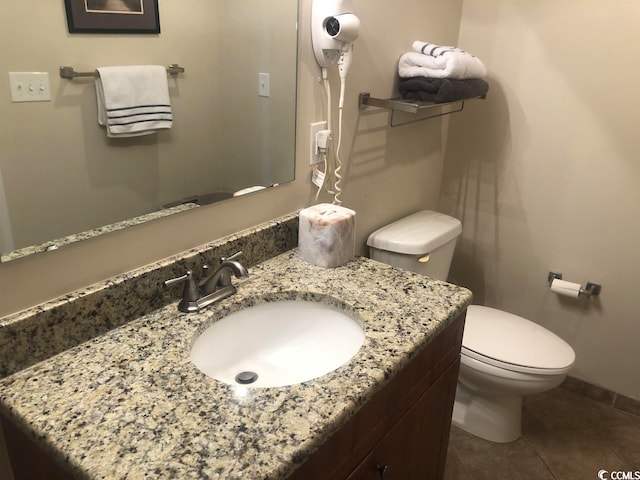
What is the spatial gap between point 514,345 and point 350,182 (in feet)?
2.77

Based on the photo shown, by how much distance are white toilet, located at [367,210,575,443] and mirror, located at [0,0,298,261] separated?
0.55 metres

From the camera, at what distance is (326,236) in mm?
1373

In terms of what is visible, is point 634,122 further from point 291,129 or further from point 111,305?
point 111,305

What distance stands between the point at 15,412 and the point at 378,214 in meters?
1.34

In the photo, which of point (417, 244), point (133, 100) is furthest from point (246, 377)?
point (417, 244)

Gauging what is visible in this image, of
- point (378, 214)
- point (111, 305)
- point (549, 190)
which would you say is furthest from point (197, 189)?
point (549, 190)

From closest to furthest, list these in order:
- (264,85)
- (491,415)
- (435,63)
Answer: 1. (264,85)
2. (435,63)
3. (491,415)

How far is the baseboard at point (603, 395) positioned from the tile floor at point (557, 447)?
0.02 m

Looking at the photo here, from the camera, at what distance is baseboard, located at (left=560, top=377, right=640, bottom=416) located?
7.11 feet

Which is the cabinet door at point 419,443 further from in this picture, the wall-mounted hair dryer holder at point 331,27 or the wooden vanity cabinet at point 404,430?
the wall-mounted hair dryer holder at point 331,27

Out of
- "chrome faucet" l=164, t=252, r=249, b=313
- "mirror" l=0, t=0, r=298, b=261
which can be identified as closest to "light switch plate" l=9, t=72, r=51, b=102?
"mirror" l=0, t=0, r=298, b=261

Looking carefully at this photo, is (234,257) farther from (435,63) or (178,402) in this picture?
(435,63)

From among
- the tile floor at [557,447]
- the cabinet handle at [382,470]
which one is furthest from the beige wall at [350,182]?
the tile floor at [557,447]

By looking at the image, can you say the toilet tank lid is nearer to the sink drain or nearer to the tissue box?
the tissue box
